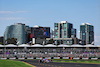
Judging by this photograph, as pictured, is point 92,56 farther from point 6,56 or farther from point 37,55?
point 6,56

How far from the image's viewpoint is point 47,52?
421 feet

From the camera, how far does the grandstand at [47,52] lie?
107 metres

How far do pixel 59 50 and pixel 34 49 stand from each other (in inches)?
545

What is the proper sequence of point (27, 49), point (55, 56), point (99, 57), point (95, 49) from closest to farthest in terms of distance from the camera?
point (99, 57) → point (55, 56) → point (95, 49) → point (27, 49)

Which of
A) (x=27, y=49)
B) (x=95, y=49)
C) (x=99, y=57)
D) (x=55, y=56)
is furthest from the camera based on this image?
(x=27, y=49)

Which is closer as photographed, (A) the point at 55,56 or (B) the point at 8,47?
(A) the point at 55,56

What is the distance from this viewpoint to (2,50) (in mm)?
127625

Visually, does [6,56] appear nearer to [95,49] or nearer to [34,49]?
[34,49]

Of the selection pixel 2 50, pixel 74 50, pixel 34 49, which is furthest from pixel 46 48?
pixel 2 50

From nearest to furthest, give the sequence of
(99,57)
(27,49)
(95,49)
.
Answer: (99,57) → (95,49) → (27,49)

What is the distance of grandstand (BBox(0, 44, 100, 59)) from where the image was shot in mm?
107363

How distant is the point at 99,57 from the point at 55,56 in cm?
2058

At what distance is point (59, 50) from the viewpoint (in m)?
128

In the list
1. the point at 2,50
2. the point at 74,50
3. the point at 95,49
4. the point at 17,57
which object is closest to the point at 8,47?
the point at 2,50
